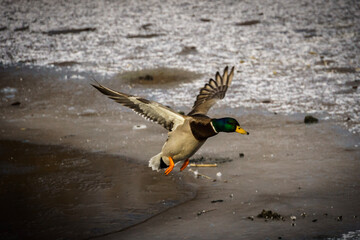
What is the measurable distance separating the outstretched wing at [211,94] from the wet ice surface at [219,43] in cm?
233

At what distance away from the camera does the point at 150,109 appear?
214 inches

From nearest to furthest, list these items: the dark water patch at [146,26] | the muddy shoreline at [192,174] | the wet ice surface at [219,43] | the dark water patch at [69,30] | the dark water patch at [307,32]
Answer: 1. the muddy shoreline at [192,174]
2. the wet ice surface at [219,43]
3. the dark water patch at [307,32]
4. the dark water patch at [69,30]
5. the dark water patch at [146,26]

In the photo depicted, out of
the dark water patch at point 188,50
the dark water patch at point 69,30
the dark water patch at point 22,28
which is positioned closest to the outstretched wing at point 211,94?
the dark water patch at point 188,50

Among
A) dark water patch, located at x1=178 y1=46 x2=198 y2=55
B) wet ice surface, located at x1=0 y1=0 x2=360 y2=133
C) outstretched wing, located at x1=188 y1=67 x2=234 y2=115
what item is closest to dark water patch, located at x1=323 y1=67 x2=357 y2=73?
wet ice surface, located at x1=0 y1=0 x2=360 y2=133

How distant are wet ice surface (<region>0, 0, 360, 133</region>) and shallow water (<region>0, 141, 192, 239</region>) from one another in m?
2.60

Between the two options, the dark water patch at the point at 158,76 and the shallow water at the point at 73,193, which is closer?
the shallow water at the point at 73,193

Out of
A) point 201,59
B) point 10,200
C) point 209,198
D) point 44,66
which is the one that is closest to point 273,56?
point 201,59

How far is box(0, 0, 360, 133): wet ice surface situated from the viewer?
953cm

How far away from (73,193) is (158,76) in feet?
15.2

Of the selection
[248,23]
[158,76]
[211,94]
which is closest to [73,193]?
[211,94]

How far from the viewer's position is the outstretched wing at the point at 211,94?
6094 millimetres

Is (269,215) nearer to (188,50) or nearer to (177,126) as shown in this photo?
(177,126)

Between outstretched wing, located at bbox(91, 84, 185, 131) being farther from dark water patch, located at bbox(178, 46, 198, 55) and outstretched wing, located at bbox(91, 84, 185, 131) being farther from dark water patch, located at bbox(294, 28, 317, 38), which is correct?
dark water patch, located at bbox(294, 28, 317, 38)

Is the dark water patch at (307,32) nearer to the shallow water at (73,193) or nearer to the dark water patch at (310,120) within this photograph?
the dark water patch at (310,120)
